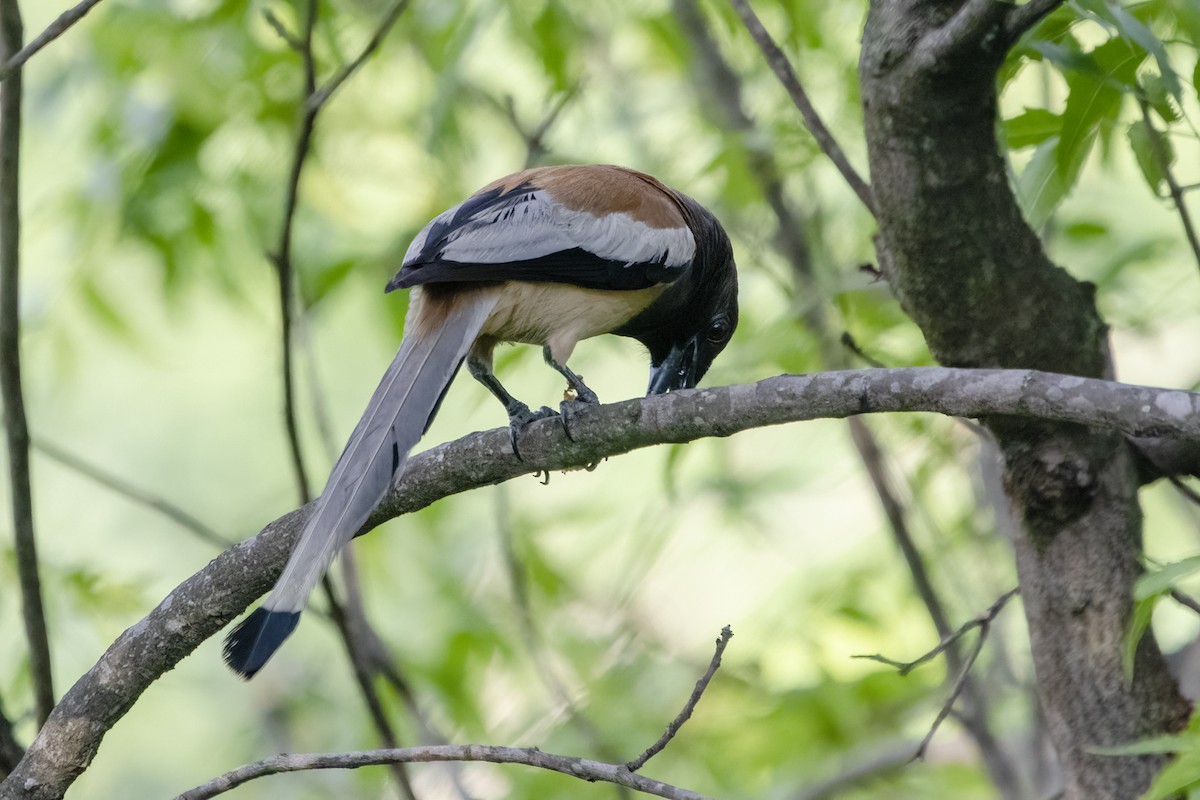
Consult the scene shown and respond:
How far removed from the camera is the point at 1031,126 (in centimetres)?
241

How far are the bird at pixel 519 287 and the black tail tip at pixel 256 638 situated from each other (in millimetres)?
174

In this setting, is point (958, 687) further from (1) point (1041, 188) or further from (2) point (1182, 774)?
(1) point (1041, 188)

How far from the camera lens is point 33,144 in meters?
5.09

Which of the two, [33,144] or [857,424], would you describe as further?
[33,144]

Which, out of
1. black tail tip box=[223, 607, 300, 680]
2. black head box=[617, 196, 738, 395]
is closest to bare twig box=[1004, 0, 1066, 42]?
black tail tip box=[223, 607, 300, 680]

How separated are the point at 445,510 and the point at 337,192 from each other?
4.53 feet

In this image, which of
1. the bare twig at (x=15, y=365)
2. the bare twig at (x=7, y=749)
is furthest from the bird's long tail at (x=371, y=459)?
the bare twig at (x=7, y=749)

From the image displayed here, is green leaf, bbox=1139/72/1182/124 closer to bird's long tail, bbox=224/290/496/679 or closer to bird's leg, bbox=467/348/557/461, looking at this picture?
bird's leg, bbox=467/348/557/461

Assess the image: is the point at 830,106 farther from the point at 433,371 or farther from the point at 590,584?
the point at 590,584

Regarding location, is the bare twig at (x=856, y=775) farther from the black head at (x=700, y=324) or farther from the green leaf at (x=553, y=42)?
the green leaf at (x=553, y=42)

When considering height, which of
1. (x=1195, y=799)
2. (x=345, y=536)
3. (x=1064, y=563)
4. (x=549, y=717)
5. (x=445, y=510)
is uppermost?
(x=445, y=510)

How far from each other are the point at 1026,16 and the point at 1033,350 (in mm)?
681

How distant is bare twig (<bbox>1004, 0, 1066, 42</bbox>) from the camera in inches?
74.5

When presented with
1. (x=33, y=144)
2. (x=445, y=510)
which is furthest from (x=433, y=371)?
(x=33, y=144)
